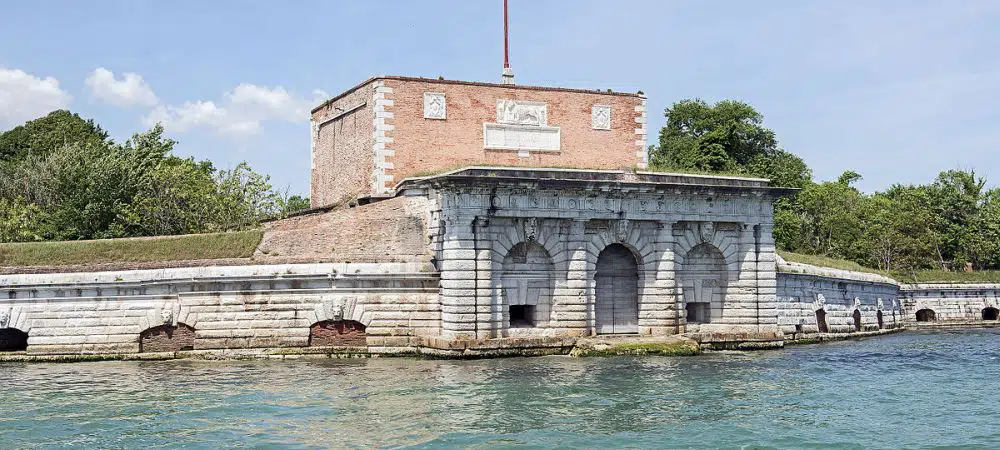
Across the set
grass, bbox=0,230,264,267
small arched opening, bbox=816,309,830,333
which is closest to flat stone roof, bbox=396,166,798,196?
grass, bbox=0,230,264,267

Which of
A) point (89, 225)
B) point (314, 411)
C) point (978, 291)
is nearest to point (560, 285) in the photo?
point (314, 411)

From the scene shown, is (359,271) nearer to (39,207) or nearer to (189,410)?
(189,410)

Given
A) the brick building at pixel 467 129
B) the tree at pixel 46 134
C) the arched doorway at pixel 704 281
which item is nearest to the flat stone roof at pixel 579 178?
the brick building at pixel 467 129

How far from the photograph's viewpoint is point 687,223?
2723 cm

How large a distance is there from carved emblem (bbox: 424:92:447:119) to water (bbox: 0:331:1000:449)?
7479 mm

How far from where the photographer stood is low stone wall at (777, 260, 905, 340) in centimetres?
3019

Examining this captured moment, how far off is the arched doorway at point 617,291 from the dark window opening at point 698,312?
1.79 metres

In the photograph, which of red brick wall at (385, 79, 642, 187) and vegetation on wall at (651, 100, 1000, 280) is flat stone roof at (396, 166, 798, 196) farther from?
vegetation on wall at (651, 100, 1000, 280)

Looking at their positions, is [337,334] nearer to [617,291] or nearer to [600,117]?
[617,291]

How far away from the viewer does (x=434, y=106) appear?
28.8m

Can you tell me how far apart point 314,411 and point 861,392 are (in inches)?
409

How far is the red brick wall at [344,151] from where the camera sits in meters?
29.0

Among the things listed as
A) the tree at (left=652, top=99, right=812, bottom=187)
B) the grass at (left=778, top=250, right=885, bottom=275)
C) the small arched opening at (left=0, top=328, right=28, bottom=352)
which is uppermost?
the tree at (left=652, top=99, right=812, bottom=187)

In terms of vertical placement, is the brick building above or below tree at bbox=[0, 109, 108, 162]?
below
